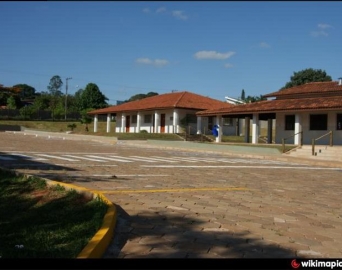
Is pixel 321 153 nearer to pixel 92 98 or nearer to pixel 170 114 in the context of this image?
pixel 170 114

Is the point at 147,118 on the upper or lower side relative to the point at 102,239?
upper

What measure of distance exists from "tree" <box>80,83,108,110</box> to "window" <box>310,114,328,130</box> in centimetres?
5499

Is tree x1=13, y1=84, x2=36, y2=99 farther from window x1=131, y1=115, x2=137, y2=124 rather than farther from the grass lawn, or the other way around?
the grass lawn

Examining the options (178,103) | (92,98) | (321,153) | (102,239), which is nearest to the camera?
(102,239)

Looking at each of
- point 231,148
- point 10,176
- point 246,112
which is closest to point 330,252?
point 10,176

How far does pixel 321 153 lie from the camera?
24.6 meters

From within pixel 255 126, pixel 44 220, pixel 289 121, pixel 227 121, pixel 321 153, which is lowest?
pixel 44 220

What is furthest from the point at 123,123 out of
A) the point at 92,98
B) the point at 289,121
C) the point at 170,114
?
the point at 92,98

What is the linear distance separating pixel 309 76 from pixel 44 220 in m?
59.7

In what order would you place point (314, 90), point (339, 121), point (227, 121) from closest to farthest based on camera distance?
point (339, 121), point (314, 90), point (227, 121)

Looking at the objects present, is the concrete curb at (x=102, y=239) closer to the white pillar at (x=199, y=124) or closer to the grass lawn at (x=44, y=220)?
the grass lawn at (x=44, y=220)

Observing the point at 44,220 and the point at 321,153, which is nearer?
the point at 44,220

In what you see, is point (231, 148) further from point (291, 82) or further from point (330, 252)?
point (291, 82)

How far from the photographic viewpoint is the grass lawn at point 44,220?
A: 491 centimetres
